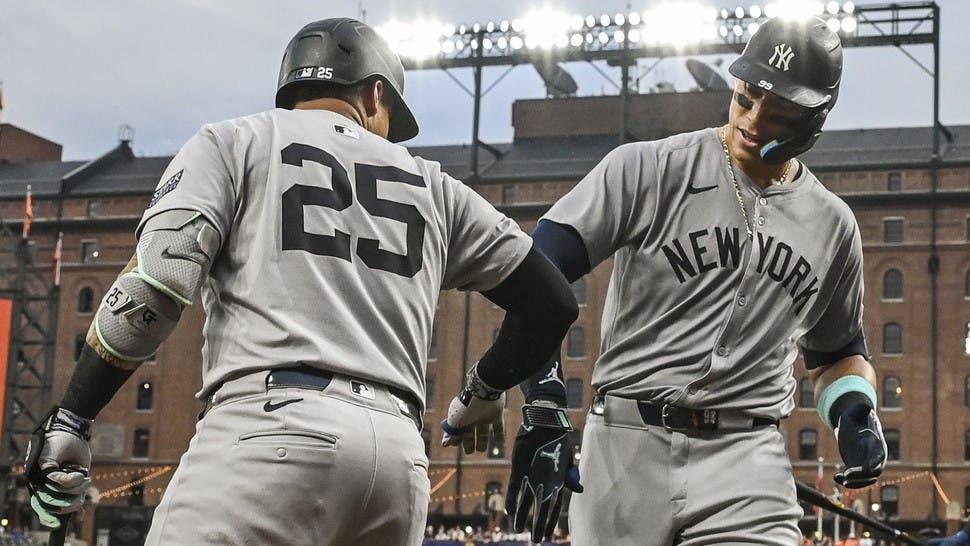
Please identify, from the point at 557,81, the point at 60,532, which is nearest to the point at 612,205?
the point at 60,532

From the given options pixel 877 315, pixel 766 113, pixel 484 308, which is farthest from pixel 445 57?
pixel 766 113

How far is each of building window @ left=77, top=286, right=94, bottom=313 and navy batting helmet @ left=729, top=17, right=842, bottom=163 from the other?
68.4m

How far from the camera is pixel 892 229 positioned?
61.7m

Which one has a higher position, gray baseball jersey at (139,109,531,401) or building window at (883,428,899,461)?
gray baseball jersey at (139,109,531,401)

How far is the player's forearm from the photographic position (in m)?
5.51

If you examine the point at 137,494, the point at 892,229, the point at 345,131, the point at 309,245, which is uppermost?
the point at 892,229

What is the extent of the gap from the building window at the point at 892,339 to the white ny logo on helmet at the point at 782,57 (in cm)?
5757

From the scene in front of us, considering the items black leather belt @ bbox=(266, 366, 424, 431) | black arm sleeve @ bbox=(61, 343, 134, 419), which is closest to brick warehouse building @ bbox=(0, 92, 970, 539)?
black leather belt @ bbox=(266, 366, 424, 431)

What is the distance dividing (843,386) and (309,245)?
2.77 meters

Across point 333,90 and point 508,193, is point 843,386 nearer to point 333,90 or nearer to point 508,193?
point 333,90

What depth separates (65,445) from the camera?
139 inches

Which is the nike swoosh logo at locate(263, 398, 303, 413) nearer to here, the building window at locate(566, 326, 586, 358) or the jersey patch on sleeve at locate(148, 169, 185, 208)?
the jersey patch on sleeve at locate(148, 169, 185, 208)

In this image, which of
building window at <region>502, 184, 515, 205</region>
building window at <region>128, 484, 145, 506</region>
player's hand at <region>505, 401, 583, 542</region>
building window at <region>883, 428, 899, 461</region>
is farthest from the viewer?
building window at <region>128, 484, 145, 506</region>

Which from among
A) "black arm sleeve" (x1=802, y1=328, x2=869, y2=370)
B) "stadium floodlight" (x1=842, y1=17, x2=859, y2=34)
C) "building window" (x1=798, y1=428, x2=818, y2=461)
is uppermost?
"stadium floodlight" (x1=842, y1=17, x2=859, y2=34)
